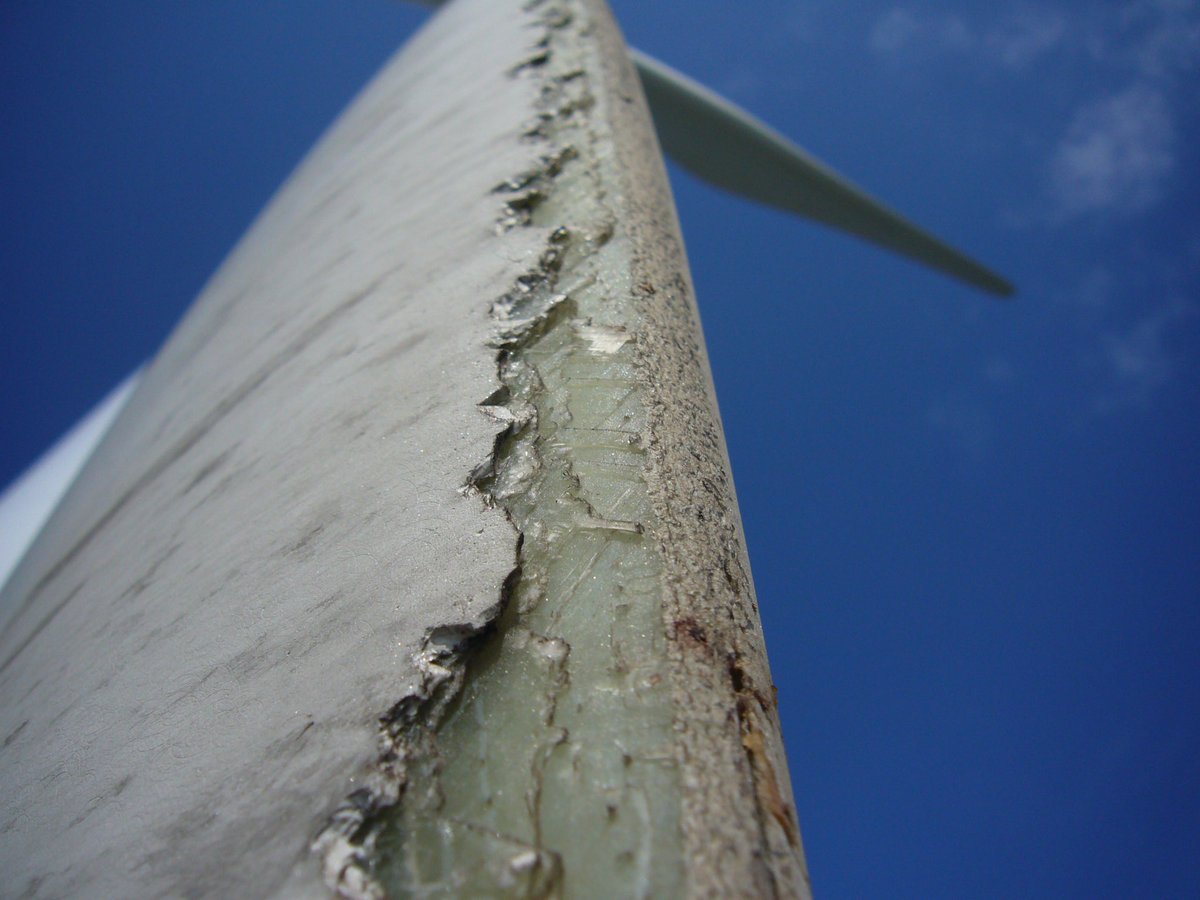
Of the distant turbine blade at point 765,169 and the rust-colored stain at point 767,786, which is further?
the distant turbine blade at point 765,169

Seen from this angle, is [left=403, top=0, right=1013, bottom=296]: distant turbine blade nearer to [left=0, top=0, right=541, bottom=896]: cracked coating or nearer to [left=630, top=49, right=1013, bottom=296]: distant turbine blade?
[left=630, top=49, right=1013, bottom=296]: distant turbine blade

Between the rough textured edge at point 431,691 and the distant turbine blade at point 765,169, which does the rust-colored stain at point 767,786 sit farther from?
the distant turbine blade at point 765,169

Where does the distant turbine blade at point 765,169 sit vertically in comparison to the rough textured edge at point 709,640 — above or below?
above

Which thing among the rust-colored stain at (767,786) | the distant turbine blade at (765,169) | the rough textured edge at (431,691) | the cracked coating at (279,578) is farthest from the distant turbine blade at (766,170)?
the rust-colored stain at (767,786)

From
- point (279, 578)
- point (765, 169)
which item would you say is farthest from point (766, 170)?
point (279, 578)

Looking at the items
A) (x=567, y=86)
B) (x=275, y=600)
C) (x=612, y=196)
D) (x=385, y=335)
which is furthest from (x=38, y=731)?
(x=567, y=86)

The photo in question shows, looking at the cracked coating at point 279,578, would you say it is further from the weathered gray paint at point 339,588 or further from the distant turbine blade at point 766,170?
the distant turbine blade at point 766,170

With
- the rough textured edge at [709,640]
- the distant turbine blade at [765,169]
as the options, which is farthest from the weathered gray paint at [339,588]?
the distant turbine blade at [765,169]
